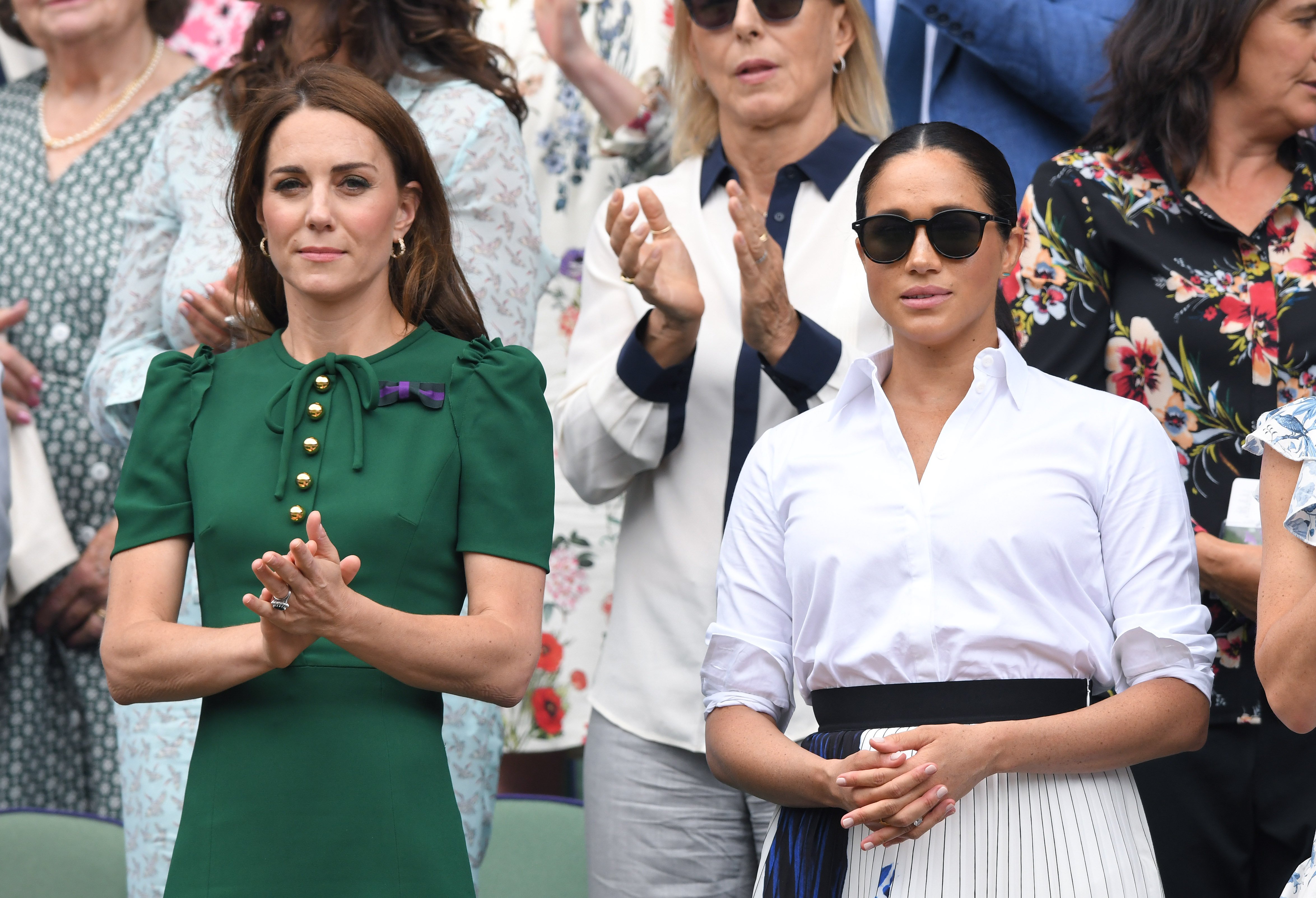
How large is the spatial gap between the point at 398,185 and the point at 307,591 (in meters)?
0.81

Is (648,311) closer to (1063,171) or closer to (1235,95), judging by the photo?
(1063,171)

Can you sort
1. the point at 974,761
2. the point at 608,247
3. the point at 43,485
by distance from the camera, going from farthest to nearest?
the point at 43,485
the point at 608,247
the point at 974,761

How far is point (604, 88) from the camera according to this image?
158 inches

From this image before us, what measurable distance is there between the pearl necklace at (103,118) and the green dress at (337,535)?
195 cm

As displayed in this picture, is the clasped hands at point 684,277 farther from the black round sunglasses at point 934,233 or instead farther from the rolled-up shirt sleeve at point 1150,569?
the rolled-up shirt sleeve at point 1150,569

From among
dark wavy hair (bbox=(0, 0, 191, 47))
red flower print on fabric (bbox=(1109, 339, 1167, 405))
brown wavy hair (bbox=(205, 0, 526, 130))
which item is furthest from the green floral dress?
red flower print on fabric (bbox=(1109, 339, 1167, 405))

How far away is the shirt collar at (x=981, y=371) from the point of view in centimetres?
242

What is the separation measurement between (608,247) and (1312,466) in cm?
159


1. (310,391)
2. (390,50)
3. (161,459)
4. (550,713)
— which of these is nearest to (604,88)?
(390,50)

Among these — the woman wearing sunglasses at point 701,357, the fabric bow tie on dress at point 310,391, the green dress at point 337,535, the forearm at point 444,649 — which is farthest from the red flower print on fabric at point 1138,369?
the fabric bow tie on dress at point 310,391

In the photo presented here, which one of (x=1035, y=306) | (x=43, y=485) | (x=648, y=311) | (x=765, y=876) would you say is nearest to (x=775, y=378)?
(x=648, y=311)

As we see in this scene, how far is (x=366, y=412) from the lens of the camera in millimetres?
2396

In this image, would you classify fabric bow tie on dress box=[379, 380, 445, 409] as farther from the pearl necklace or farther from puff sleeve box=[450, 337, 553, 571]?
the pearl necklace

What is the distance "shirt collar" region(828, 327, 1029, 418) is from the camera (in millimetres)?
2418
